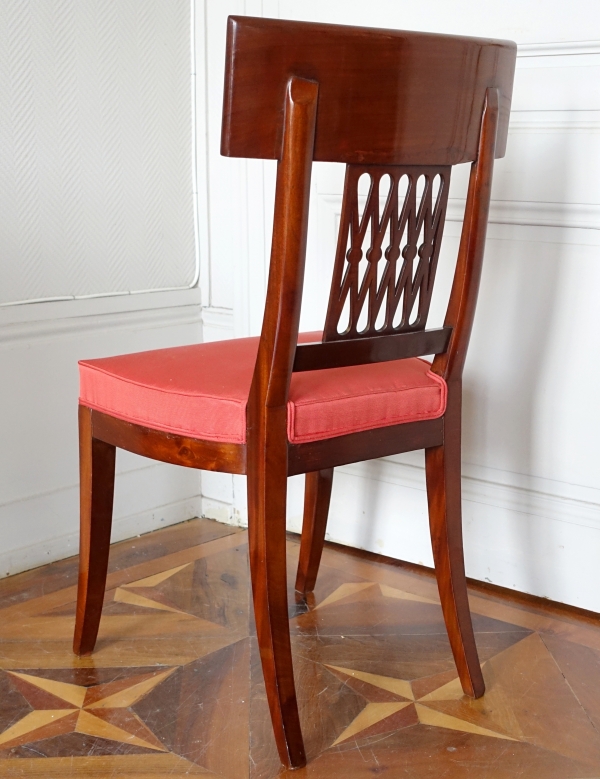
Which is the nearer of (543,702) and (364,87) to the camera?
(364,87)

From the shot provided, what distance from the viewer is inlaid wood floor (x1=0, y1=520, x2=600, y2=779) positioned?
126cm

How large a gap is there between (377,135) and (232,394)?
1.20 feet

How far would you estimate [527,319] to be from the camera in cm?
176

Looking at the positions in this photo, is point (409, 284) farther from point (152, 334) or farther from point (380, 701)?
point (152, 334)

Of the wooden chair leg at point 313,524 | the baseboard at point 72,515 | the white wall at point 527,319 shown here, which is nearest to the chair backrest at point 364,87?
the white wall at point 527,319

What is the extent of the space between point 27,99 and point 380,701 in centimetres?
127

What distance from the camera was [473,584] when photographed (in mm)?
1879

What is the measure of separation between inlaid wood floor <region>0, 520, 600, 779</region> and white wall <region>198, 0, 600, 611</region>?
0.40ft

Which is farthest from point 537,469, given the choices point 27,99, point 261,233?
point 27,99

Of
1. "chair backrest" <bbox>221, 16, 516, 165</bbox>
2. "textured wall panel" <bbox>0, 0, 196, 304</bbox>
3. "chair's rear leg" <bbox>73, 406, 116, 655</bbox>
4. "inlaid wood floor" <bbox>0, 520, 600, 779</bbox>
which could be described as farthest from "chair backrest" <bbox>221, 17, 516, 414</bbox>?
"textured wall panel" <bbox>0, 0, 196, 304</bbox>

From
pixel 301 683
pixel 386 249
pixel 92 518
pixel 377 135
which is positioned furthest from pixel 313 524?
pixel 377 135

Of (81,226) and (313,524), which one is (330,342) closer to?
(313,524)

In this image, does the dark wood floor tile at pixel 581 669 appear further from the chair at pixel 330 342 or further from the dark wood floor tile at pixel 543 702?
the chair at pixel 330 342

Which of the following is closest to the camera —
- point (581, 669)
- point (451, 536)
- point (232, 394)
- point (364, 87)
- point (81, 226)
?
point (364, 87)
